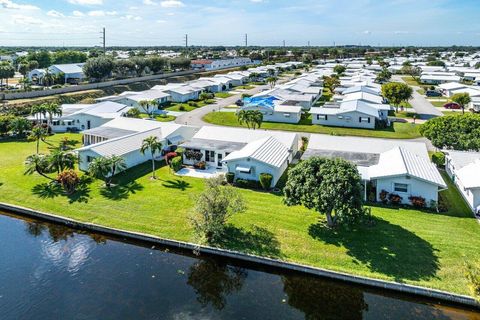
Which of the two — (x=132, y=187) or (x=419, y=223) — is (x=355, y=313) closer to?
(x=419, y=223)

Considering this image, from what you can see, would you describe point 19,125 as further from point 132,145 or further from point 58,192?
point 58,192

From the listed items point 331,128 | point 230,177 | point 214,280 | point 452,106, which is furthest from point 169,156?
point 452,106

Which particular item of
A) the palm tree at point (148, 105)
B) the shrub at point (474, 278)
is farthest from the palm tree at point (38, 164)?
the shrub at point (474, 278)

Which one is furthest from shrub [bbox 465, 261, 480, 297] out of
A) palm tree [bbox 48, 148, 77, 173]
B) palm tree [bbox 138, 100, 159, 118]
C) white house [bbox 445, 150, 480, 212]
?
palm tree [bbox 138, 100, 159, 118]

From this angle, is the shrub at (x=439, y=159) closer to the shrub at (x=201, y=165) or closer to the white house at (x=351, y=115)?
the white house at (x=351, y=115)

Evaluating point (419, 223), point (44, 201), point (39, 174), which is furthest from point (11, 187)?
point (419, 223)
